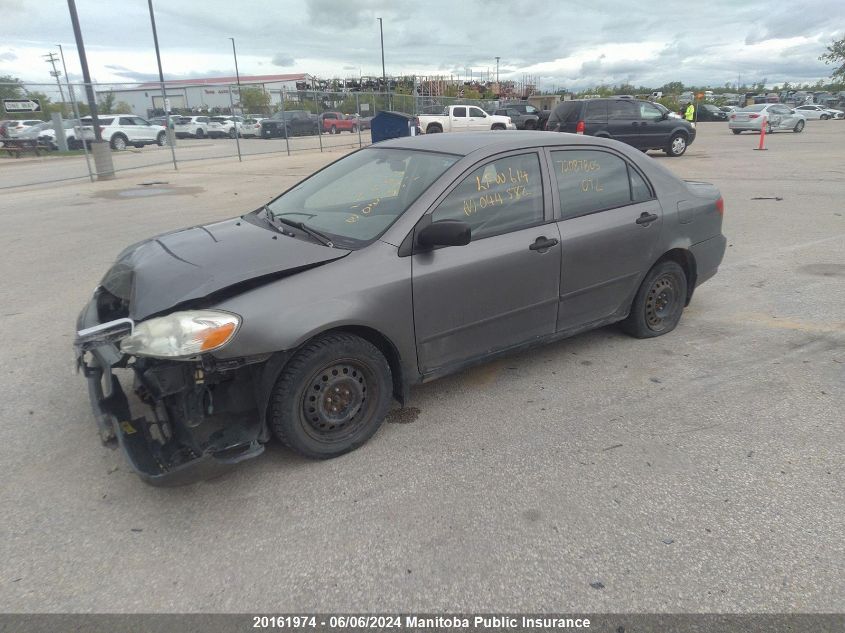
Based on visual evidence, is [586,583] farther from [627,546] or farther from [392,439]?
[392,439]

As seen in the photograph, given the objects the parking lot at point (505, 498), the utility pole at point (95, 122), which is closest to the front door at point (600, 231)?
the parking lot at point (505, 498)

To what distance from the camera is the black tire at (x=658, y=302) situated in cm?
439

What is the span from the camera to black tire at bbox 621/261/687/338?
14.4ft

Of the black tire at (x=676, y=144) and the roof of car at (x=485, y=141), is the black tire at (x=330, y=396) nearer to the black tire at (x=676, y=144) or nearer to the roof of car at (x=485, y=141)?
the roof of car at (x=485, y=141)

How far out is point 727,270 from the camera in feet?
21.0

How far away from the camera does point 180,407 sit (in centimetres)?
263

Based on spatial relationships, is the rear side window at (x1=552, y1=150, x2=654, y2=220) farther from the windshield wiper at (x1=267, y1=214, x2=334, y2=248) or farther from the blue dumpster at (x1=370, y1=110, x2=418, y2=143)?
the blue dumpster at (x1=370, y1=110, x2=418, y2=143)

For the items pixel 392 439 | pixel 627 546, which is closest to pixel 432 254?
pixel 392 439

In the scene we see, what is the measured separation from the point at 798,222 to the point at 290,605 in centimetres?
932

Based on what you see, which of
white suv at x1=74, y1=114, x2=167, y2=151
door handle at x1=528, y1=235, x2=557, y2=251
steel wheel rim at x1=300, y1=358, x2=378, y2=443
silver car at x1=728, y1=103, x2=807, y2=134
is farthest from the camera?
silver car at x1=728, y1=103, x2=807, y2=134

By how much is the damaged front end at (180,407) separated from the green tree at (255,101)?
27.6 m

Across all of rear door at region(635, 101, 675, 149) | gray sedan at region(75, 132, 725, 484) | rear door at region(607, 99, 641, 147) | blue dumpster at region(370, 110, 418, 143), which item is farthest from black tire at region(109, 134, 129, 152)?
gray sedan at region(75, 132, 725, 484)

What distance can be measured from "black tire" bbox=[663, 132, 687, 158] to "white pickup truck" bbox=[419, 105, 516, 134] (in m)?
10.6

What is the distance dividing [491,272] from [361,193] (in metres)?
1.06
